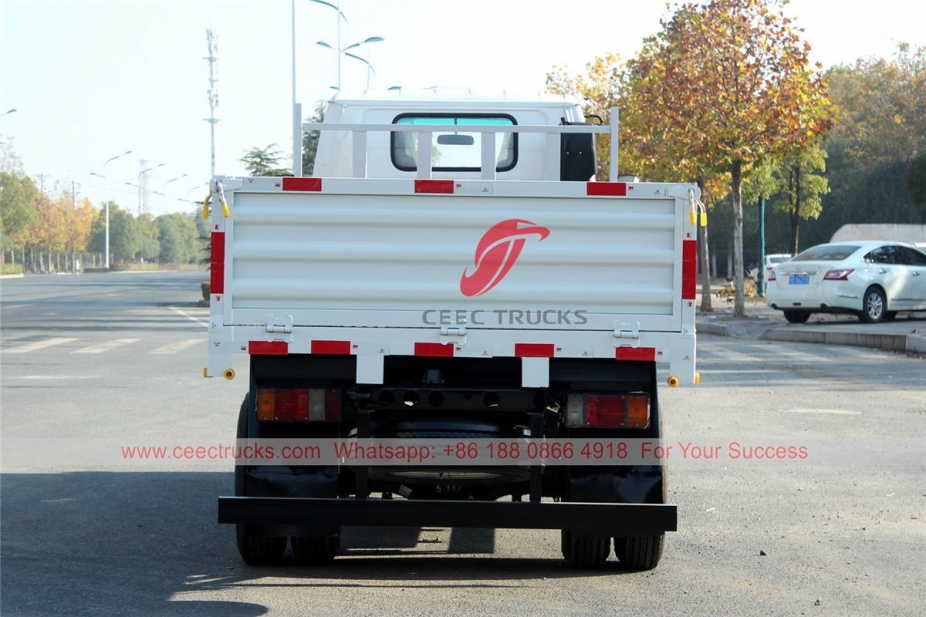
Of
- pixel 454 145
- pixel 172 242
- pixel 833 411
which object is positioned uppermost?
pixel 172 242

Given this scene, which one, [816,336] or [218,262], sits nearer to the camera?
[218,262]

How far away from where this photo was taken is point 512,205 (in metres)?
5.11

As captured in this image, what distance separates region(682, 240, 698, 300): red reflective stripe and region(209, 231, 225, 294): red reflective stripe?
79.3 inches

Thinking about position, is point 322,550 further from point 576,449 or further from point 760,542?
point 760,542

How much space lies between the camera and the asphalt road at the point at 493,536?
17.0 ft

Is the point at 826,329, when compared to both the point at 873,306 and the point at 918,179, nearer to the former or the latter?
the point at 873,306

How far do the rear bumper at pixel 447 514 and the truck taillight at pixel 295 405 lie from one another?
35cm

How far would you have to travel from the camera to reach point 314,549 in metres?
5.68

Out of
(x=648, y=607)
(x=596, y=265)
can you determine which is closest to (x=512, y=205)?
(x=596, y=265)

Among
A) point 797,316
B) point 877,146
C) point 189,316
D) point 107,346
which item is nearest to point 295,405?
point 107,346

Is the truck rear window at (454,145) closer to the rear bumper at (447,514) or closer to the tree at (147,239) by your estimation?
the rear bumper at (447,514)

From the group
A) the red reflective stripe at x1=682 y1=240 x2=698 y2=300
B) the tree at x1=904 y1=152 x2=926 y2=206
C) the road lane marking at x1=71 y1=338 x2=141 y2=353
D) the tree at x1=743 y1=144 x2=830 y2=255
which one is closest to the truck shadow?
the red reflective stripe at x1=682 y1=240 x2=698 y2=300

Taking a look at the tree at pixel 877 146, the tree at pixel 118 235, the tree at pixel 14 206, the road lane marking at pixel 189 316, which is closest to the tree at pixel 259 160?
the road lane marking at pixel 189 316

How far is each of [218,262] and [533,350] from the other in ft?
4.65
